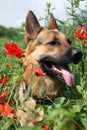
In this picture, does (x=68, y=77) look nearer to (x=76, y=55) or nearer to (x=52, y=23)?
(x=76, y=55)

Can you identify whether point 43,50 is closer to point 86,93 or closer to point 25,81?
point 25,81

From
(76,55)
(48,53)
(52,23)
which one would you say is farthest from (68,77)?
(52,23)

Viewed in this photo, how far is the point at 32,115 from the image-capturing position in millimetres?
2395

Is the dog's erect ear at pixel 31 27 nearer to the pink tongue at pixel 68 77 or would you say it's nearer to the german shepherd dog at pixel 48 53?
the german shepherd dog at pixel 48 53

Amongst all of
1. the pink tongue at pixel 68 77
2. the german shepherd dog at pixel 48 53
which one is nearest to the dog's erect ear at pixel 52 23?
the german shepherd dog at pixel 48 53

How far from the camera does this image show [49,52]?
5367 millimetres

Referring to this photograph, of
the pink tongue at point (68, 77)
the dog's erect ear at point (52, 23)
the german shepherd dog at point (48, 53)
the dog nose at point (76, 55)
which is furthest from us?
the dog's erect ear at point (52, 23)

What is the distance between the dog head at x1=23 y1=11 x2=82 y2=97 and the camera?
5.04 metres

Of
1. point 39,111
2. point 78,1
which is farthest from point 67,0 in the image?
point 39,111

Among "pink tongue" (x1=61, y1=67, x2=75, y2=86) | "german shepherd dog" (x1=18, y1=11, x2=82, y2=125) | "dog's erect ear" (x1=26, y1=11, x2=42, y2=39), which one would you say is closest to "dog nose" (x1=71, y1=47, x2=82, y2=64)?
"german shepherd dog" (x1=18, y1=11, x2=82, y2=125)

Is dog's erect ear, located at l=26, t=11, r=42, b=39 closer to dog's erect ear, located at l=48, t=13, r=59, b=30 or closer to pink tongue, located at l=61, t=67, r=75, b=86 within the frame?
dog's erect ear, located at l=48, t=13, r=59, b=30

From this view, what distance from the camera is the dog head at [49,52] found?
5.04 metres

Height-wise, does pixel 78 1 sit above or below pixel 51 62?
above

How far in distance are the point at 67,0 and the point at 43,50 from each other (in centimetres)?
87
